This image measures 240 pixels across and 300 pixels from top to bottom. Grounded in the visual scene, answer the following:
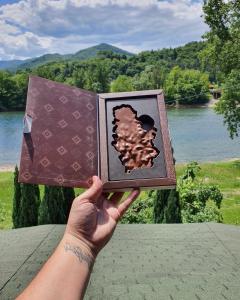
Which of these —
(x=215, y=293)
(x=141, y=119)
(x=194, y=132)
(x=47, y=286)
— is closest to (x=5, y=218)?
(x=215, y=293)

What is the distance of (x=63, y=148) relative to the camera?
284 centimetres

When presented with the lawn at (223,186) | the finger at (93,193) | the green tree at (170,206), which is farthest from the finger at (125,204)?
the lawn at (223,186)

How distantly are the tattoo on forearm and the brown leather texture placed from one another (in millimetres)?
850

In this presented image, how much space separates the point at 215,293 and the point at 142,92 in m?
2.72

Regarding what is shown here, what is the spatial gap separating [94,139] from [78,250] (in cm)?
120

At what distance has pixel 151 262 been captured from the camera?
6.46 m

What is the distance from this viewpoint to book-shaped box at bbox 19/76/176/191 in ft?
9.07

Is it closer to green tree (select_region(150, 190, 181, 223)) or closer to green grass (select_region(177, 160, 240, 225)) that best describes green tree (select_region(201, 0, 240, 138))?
green grass (select_region(177, 160, 240, 225))

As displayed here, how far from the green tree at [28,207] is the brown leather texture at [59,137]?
8999 mm

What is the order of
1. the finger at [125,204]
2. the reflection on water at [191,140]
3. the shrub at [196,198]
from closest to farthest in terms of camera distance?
1. the finger at [125,204]
2. the shrub at [196,198]
3. the reflection on water at [191,140]

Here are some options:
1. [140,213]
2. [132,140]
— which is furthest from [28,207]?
[132,140]

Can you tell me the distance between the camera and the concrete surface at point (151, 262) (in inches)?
206

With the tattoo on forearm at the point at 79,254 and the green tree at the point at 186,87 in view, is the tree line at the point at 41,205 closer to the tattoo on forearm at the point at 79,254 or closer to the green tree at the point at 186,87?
the tattoo on forearm at the point at 79,254

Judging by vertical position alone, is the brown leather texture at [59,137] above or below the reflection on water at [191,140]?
above
